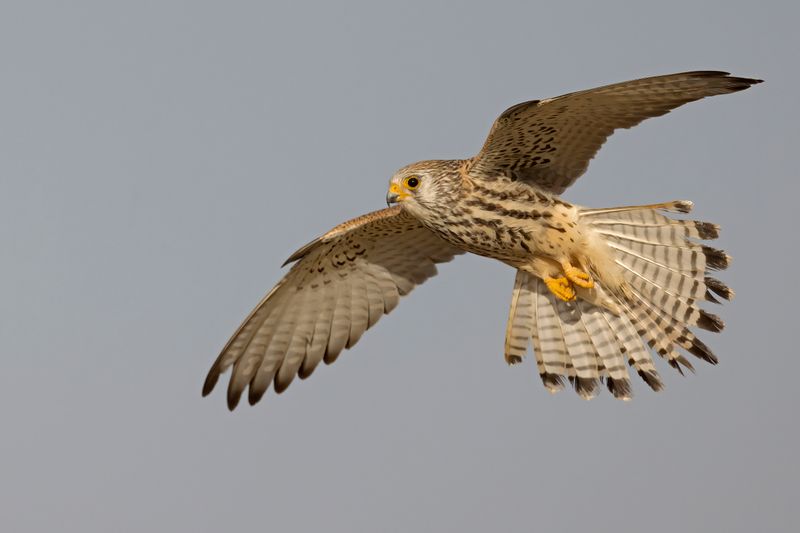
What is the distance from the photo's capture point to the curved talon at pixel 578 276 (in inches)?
395

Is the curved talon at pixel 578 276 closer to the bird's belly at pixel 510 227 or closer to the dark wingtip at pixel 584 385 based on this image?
the bird's belly at pixel 510 227

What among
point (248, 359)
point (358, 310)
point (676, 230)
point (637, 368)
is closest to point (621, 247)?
point (676, 230)

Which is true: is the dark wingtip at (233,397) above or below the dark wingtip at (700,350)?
above

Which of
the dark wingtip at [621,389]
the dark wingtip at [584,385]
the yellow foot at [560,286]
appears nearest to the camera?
the yellow foot at [560,286]

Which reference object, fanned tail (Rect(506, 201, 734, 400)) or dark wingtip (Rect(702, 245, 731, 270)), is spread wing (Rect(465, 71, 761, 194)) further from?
Answer: dark wingtip (Rect(702, 245, 731, 270))

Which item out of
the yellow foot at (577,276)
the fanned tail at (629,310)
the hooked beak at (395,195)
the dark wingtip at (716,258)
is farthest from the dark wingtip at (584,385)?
the hooked beak at (395,195)

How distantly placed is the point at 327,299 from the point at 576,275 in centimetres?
254

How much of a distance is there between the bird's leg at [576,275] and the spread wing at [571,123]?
0.67 metres

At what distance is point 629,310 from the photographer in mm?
10312

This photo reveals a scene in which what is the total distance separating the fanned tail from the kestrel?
0.01 metres

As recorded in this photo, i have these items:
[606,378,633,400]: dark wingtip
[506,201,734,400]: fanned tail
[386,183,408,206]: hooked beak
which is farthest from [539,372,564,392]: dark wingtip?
[386,183,408,206]: hooked beak

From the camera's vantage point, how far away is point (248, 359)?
36.0ft

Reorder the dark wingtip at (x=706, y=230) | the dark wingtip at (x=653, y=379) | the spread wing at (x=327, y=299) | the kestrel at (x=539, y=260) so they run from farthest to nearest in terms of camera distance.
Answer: the spread wing at (x=327, y=299) → the dark wingtip at (x=653, y=379) → the dark wingtip at (x=706, y=230) → the kestrel at (x=539, y=260)

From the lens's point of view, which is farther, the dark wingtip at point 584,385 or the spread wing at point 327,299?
the spread wing at point 327,299
